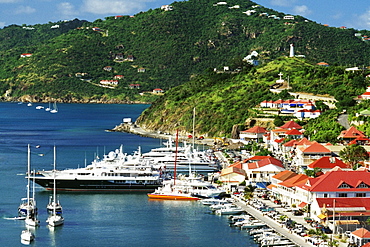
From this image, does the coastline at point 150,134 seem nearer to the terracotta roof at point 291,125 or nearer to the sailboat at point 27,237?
the terracotta roof at point 291,125

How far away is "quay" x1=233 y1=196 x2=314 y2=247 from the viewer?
46.1 metres

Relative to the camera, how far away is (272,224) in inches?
1998

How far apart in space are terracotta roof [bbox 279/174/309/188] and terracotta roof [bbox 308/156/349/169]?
836 cm

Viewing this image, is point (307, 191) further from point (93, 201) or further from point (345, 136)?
point (345, 136)

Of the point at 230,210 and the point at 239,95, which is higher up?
the point at 239,95

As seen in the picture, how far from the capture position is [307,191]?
174 ft

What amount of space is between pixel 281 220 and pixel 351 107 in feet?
176

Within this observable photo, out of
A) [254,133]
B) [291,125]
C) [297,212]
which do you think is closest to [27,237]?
[297,212]

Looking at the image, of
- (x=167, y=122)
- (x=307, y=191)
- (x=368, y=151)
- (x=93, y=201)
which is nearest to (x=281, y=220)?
(x=307, y=191)

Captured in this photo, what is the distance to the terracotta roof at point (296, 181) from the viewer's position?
57.3m

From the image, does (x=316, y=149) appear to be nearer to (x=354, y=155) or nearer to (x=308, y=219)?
(x=354, y=155)

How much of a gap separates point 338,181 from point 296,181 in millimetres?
5889

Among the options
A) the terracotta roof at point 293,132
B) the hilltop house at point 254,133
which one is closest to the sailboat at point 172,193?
the terracotta roof at point 293,132

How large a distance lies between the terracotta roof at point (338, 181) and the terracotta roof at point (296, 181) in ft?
11.0
